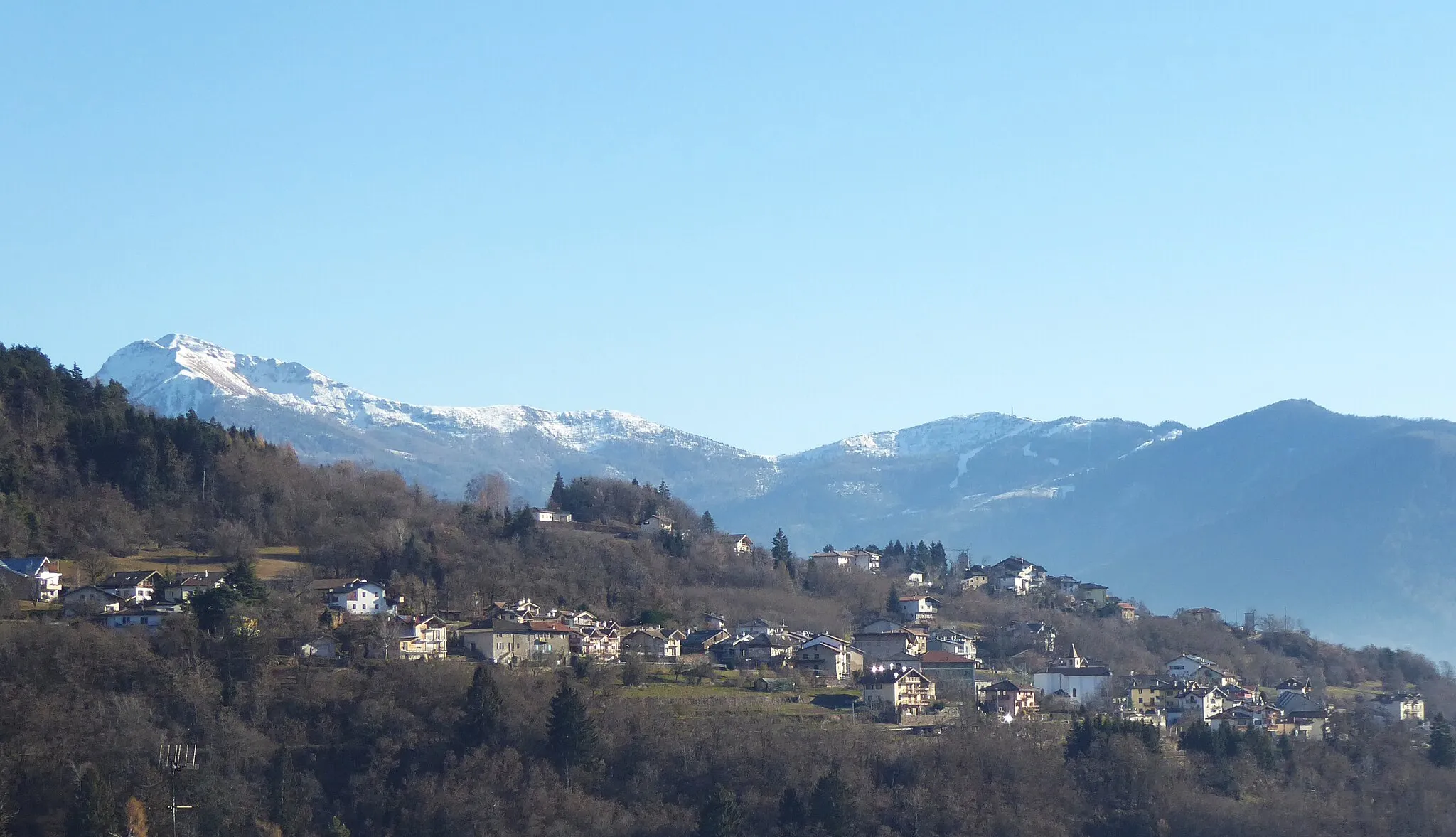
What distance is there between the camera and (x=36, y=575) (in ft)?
164

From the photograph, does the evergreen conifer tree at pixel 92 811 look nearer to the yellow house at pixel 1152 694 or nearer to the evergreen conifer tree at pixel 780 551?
the yellow house at pixel 1152 694

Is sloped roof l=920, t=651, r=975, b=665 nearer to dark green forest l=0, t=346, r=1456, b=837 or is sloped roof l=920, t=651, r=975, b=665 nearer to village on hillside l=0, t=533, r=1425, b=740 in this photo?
village on hillside l=0, t=533, r=1425, b=740

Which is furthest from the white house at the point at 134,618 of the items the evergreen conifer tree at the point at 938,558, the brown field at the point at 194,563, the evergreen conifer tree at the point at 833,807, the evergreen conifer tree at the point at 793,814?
the evergreen conifer tree at the point at 938,558

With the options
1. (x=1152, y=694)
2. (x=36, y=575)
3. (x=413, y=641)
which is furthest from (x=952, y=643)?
(x=36, y=575)

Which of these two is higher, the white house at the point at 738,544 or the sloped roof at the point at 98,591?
the white house at the point at 738,544

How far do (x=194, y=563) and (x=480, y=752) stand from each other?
15.1 metres

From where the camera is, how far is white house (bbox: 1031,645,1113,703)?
198ft

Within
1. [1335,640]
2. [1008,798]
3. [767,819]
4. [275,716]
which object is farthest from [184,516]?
[1335,640]

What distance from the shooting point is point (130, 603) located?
49.4m

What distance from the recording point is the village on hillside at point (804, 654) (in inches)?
1943

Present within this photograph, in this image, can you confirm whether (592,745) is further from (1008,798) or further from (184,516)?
(184,516)

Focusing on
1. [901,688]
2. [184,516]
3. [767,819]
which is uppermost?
[184,516]

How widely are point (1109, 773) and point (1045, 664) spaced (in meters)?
16.8

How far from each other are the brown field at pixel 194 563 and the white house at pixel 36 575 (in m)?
1.12
